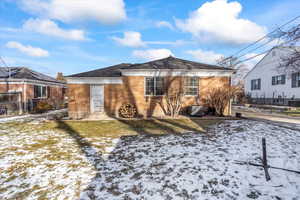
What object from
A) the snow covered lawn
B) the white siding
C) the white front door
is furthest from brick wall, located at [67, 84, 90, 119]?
the white siding

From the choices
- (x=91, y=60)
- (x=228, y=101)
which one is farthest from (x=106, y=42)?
(x=228, y=101)

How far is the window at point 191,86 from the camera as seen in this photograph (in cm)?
1034

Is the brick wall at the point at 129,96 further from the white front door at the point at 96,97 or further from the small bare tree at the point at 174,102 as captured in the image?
the small bare tree at the point at 174,102

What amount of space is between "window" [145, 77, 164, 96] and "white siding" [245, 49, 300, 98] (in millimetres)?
15954

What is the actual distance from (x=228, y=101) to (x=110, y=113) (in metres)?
8.26

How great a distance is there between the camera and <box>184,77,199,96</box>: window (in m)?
10.3

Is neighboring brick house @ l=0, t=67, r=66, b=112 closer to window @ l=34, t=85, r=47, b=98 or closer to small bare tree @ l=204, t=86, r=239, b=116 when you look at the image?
window @ l=34, t=85, r=47, b=98

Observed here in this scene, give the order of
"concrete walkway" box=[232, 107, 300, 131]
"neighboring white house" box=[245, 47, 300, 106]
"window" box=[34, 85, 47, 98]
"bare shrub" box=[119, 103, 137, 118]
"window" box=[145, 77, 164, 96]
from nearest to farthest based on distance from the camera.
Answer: "concrete walkway" box=[232, 107, 300, 131] → "bare shrub" box=[119, 103, 137, 118] → "window" box=[145, 77, 164, 96] → "window" box=[34, 85, 47, 98] → "neighboring white house" box=[245, 47, 300, 106]

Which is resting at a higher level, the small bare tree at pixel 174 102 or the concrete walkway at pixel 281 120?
the small bare tree at pixel 174 102

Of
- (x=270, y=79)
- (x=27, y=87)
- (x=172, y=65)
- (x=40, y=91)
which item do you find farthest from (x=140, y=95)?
(x=270, y=79)

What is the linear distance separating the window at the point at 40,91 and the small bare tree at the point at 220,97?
15.8 m

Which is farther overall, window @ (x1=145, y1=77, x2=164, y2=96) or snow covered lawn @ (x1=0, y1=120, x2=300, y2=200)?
window @ (x1=145, y1=77, x2=164, y2=96)

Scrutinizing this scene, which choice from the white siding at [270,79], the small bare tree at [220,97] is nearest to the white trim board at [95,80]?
the small bare tree at [220,97]

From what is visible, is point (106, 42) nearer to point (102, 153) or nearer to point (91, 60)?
point (91, 60)
